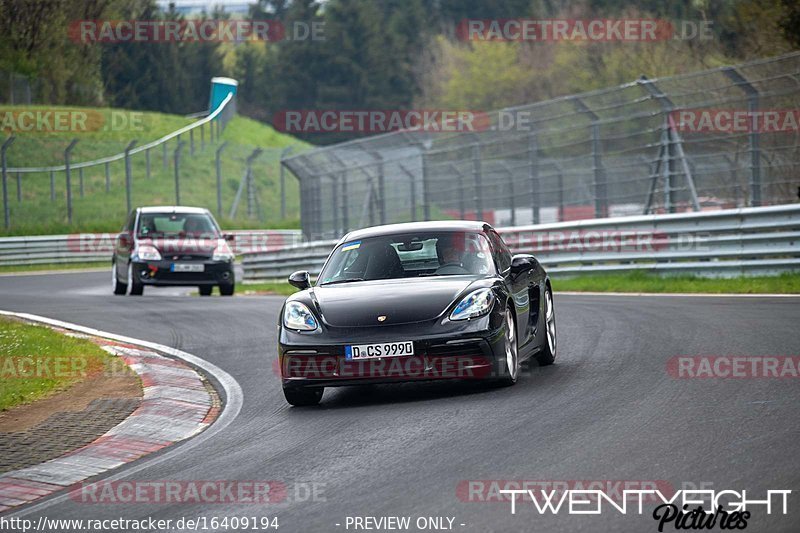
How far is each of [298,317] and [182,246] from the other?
13.7 m

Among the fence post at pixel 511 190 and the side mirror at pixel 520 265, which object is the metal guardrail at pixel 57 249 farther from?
the side mirror at pixel 520 265

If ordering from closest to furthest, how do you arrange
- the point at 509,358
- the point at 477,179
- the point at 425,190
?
the point at 509,358 < the point at 477,179 < the point at 425,190

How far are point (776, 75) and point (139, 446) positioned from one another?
482 inches

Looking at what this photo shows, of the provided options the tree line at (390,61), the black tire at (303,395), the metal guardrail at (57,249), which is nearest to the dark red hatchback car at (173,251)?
the black tire at (303,395)

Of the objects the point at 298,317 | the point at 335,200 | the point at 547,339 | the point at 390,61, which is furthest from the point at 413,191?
the point at 390,61

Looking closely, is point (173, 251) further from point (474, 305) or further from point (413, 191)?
point (474, 305)

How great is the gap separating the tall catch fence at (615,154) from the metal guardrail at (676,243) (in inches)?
24.7

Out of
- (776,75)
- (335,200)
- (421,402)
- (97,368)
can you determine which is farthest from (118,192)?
(421,402)

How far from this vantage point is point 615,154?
2128 cm

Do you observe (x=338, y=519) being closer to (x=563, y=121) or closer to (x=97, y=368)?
(x=97, y=368)

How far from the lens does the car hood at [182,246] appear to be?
22281 mm

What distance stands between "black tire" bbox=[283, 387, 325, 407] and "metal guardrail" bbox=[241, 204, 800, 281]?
9.41 metres

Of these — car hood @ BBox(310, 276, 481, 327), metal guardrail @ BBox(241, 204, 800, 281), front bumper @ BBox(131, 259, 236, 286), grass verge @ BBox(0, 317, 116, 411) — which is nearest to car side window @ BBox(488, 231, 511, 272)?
car hood @ BBox(310, 276, 481, 327)

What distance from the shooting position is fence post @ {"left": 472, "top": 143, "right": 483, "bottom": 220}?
2453cm
